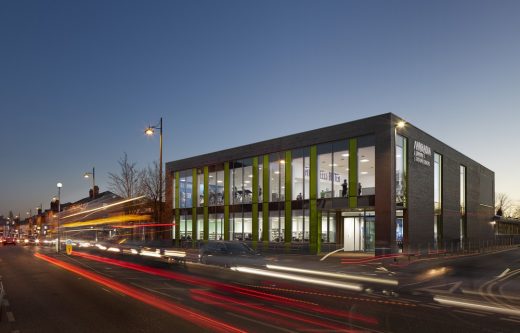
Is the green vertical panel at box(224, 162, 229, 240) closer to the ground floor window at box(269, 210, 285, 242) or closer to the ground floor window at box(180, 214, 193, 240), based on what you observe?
the ground floor window at box(269, 210, 285, 242)

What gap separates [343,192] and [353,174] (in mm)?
1872

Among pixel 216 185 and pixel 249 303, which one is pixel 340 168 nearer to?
pixel 216 185

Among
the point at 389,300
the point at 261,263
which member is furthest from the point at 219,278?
the point at 389,300

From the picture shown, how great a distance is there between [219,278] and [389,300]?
29.1 feet

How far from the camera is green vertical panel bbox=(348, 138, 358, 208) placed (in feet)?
120

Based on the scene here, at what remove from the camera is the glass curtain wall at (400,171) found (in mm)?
35344

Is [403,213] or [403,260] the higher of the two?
[403,213]

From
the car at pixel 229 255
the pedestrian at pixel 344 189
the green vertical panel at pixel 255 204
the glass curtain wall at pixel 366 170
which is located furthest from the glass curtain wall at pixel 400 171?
the green vertical panel at pixel 255 204

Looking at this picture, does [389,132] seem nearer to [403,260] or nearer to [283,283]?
[403,260]

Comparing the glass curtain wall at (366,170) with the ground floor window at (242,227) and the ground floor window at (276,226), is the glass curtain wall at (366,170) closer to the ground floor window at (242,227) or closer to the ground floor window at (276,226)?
the ground floor window at (276,226)

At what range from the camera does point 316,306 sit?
47.6 ft

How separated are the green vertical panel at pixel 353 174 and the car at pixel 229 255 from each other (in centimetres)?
1237

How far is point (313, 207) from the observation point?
39656mm

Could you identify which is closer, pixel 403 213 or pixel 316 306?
pixel 316 306
